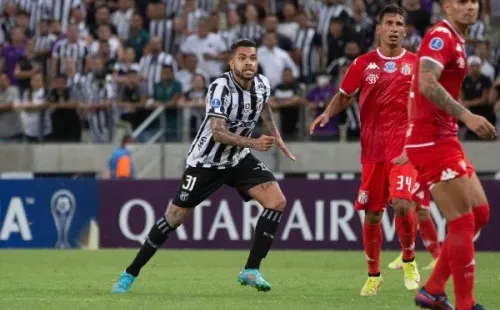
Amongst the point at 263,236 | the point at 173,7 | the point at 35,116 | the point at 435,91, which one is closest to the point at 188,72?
the point at 173,7

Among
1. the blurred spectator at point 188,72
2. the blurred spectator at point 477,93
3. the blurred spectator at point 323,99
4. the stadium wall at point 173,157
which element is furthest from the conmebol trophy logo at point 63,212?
the blurred spectator at point 477,93

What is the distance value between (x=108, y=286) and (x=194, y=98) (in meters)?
8.85

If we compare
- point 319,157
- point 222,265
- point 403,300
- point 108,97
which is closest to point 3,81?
point 108,97

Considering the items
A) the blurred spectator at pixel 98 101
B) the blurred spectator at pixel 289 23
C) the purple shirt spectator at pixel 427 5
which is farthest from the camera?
the blurred spectator at pixel 289 23

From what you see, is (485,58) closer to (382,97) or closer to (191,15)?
(191,15)

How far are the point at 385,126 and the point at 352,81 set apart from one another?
528 mm

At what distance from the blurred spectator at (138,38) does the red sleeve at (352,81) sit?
430 inches

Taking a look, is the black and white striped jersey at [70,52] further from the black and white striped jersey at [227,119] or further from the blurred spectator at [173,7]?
the black and white striped jersey at [227,119]

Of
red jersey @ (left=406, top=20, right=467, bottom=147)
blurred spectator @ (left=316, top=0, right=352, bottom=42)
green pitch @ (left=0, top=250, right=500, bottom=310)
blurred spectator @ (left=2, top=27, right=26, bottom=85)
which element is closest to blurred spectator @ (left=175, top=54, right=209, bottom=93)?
blurred spectator @ (left=316, top=0, right=352, bottom=42)

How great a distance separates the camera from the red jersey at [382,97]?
11719mm

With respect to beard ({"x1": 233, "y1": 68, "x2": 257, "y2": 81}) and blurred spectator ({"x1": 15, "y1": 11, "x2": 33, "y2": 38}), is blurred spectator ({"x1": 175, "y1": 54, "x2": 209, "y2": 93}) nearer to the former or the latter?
blurred spectator ({"x1": 15, "y1": 11, "x2": 33, "y2": 38})

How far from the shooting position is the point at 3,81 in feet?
72.4

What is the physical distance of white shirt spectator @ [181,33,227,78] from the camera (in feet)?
70.7

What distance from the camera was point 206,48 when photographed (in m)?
21.7
